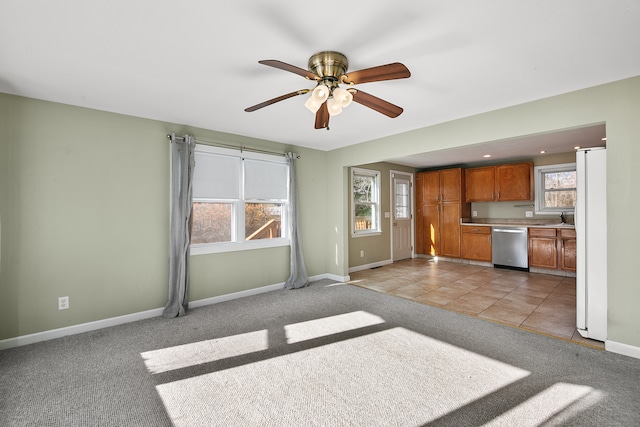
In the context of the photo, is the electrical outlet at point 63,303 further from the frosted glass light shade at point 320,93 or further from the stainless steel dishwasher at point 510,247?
the stainless steel dishwasher at point 510,247

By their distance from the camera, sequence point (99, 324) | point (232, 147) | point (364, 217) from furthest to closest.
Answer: point (364, 217) → point (232, 147) → point (99, 324)

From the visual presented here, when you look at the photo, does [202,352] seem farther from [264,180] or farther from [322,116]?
[264,180]

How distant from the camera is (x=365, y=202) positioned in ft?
21.0

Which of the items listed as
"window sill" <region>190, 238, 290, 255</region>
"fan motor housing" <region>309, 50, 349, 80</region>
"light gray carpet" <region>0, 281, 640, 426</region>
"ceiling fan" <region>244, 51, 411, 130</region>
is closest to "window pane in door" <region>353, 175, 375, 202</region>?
"window sill" <region>190, 238, 290, 255</region>

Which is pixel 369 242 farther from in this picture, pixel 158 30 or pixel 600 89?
pixel 158 30

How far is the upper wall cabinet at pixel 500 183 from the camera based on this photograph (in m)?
6.04

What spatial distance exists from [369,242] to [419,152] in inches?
109

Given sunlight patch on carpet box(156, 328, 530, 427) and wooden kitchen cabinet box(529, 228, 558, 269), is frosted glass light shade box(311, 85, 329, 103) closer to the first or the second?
sunlight patch on carpet box(156, 328, 530, 427)

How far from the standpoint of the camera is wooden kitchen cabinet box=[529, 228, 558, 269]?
547cm

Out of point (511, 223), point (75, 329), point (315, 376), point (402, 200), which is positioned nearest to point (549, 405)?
point (315, 376)

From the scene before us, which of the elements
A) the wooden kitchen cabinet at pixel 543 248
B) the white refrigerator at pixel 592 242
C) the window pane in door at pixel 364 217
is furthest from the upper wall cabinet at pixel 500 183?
the white refrigerator at pixel 592 242

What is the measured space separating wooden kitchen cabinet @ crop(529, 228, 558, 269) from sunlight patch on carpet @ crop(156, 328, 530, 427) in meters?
4.22

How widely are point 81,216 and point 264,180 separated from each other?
7.51 feet

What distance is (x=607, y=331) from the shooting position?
2.65 metres
